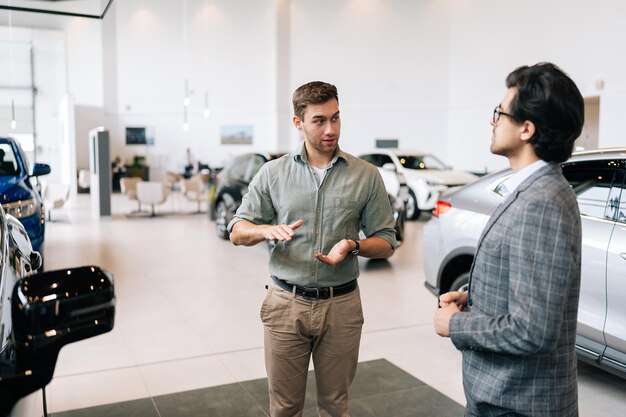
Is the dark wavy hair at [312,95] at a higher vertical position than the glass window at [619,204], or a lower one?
higher

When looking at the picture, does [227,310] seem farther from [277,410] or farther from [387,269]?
[277,410]

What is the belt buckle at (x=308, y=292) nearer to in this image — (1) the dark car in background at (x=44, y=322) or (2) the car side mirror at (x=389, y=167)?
(1) the dark car in background at (x=44, y=322)

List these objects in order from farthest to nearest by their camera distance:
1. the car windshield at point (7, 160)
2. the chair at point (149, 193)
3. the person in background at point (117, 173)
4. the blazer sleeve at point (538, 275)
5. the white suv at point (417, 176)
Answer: the person in background at point (117, 173), the chair at point (149, 193), the white suv at point (417, 176), the car windshield at point (7, 160), the blazer sleeve at point (538, 275)

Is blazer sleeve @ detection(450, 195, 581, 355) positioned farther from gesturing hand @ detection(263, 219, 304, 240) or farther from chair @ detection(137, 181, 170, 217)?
chair @ detection(137, 181, 170, 217)

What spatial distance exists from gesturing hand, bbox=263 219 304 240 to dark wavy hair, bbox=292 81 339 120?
1.57ft

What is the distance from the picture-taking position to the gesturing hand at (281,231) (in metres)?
2.16

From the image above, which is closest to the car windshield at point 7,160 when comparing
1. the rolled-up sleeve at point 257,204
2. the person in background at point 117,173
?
the rolled-up sleeve at point 257,204

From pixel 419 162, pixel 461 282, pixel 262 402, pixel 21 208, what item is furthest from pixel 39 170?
pixel 419 162

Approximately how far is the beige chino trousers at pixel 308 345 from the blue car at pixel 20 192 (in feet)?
14.4

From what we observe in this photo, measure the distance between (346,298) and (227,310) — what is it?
3.32m

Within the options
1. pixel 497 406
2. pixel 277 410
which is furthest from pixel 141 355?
pixel 497 406

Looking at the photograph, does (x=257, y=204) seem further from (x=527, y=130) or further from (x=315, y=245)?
(x=527, y=130)

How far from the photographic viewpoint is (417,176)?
12492 mm

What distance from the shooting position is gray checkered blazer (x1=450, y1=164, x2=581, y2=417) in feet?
4.48
